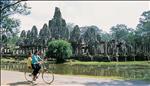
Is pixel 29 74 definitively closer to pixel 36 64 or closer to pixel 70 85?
pixel 36 64

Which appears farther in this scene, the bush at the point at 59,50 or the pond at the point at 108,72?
the bush at the point at 59,50

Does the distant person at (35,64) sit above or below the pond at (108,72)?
above

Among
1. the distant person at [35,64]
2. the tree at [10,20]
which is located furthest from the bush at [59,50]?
the distant person at [35,64]

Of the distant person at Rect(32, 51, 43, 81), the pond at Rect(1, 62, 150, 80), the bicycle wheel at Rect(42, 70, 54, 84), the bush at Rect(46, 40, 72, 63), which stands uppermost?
the bush at Rect(46, 40, 72, 63)

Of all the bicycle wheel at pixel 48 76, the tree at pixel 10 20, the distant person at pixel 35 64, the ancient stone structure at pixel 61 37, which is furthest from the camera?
the ancient stone structure at pixel 61 37

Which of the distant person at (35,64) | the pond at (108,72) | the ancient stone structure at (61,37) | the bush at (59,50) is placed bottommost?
the pond at (108,72)

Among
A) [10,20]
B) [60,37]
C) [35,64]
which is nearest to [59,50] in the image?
[10,20]

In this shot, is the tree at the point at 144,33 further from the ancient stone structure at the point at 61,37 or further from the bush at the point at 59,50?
the bush at the point at 59,50

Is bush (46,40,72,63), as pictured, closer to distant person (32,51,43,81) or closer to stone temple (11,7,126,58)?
stone temple (11,7,126,58)

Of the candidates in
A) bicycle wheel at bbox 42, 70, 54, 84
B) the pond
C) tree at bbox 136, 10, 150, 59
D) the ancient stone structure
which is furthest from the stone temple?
bicycle wheel at bbox 42, 70, 54, 84

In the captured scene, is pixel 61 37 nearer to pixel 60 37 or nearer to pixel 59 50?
pixel 60 37

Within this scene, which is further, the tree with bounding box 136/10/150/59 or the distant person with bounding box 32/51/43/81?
the tree with bounding box 136/10/150/59

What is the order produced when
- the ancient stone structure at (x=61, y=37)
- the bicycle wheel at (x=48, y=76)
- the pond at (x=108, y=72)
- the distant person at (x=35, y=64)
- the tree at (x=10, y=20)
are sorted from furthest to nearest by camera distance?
the ancient stone structure at (x=61, y=37)
the tree at (x=10, y=20)
the pond at (x=108, y=72)
the bicycle wheel at (x=48, y=76)
the distant person at (x=35, y=64)

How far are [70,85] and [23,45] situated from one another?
252 feet
